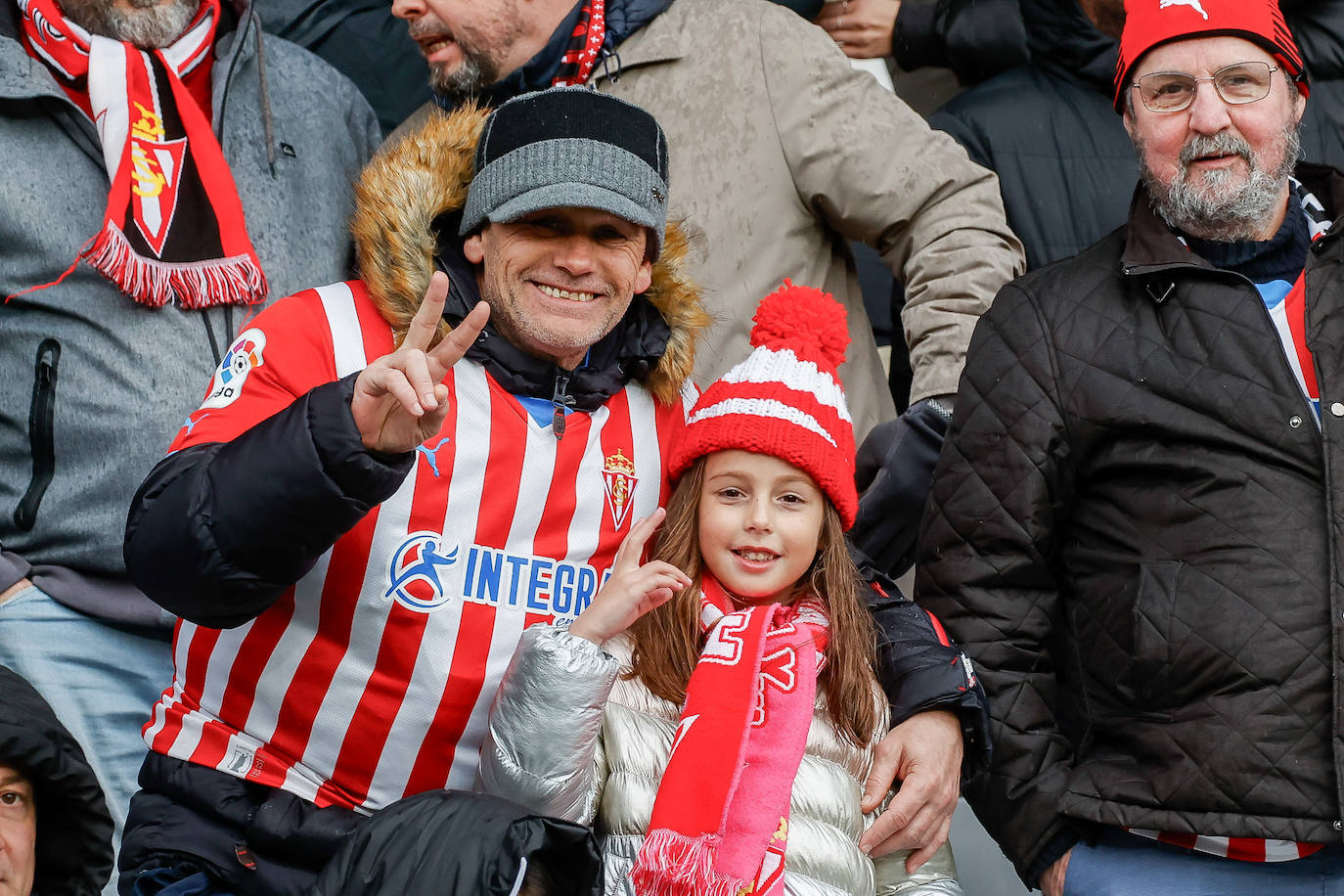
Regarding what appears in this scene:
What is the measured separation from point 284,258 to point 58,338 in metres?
0.52

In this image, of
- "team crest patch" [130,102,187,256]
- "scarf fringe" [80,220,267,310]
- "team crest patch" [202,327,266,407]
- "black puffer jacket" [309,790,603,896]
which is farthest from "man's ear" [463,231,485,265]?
"black puffer jacket" [309,790,603,896]

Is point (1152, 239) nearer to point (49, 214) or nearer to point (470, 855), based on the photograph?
point (470, 855)

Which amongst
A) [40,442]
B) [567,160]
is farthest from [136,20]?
[567,160]

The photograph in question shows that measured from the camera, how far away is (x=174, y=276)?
11.1 ft

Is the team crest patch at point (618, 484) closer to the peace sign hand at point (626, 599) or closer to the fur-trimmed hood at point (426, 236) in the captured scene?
the fur-trimmed hood at point (426, 236)

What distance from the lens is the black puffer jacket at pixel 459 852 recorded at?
2195 millimetres

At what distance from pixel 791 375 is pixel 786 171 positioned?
911mm

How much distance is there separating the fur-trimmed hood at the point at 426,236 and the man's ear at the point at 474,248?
2.5 inches

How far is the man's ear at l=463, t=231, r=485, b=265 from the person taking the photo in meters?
2.99

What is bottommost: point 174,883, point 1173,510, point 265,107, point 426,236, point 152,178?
point 174,883

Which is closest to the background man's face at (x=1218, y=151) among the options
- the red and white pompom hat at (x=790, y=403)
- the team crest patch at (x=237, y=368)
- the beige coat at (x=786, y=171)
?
the beige coat at (x=786, y=171)

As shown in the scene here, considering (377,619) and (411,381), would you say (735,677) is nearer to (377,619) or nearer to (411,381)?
(377,619)

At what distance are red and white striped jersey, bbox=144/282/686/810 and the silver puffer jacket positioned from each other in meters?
0.17

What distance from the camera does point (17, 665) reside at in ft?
10.7
